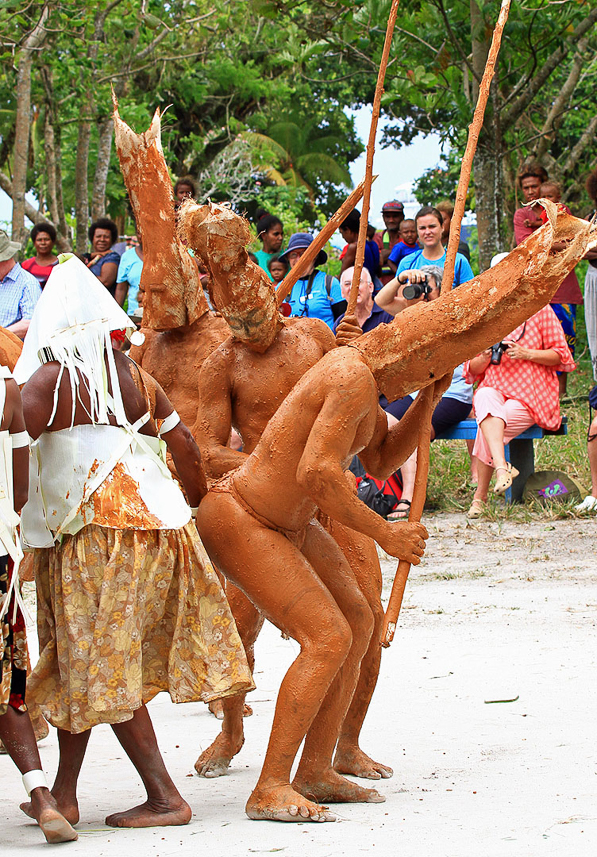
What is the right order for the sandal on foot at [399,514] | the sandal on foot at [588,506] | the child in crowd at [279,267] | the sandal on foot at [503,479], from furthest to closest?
the child in crowd at [279,267] < the sandal on foot at [588,506] < the sandal on foot at [399,514] < the sandal on foot at [503,479]

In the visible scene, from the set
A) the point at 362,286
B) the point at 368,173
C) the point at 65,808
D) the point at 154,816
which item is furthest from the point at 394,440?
the point at 362,286

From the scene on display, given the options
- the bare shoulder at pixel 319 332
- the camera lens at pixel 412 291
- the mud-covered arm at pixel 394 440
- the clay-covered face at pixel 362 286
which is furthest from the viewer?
the clay-covered face at pixel 362 286

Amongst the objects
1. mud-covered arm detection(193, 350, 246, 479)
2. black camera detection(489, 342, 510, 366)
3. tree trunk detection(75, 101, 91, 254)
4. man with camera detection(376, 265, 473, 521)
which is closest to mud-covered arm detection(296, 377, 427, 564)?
mud-covered arm detection(193, 350, 246, 479)

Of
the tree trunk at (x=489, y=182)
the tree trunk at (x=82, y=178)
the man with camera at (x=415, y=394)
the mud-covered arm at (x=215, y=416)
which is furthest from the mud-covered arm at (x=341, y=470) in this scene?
the tree trunk at (x=82, y=178)

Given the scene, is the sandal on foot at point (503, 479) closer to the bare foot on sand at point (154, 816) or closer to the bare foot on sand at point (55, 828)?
the bare foot on sand at point (154, 816)

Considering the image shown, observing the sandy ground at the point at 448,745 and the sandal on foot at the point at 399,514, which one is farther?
the sandal on foot at the point at 399,514

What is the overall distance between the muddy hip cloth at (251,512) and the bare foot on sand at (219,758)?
859 mm

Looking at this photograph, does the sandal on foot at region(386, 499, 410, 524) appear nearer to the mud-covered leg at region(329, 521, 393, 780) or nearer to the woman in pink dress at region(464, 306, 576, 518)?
the woman in pink dress at region(464, 306, 576, 518)

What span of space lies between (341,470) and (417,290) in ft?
13.0

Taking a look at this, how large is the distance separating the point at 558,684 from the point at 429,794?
1.32 meters

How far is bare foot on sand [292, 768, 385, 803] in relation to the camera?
3455 millimetres

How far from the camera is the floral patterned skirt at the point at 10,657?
325cm

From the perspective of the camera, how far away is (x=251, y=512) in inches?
138

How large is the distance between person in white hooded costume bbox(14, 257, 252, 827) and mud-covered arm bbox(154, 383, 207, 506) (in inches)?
4.3
